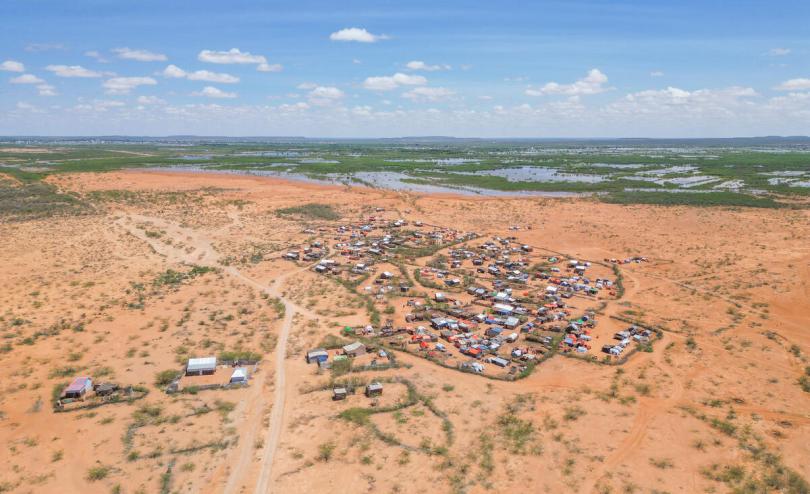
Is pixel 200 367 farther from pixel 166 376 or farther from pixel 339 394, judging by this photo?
pixel 339 394

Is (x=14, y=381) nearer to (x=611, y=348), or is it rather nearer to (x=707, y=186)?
(x=611, y=348)

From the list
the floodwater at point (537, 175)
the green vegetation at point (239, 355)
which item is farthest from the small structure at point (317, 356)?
the floodwater at point (537, 175)

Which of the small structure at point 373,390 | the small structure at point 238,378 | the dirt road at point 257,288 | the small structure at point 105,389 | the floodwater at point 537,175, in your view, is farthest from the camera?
the floodwater at point 537,175

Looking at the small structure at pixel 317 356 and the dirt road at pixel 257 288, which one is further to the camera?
the small structure at pixel 317 356

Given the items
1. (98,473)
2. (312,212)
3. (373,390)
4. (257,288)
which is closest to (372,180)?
(312,212)

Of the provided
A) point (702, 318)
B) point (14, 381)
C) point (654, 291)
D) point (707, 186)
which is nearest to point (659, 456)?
point (702, 318)

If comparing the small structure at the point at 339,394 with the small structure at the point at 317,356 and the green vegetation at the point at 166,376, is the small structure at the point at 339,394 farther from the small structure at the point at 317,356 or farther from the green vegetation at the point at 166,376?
the green vegetation at the point at 166,376

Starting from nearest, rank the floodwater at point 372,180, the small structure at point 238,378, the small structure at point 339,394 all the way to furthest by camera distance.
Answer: the small structure at point 339,394, the small structure at point 238,378, the floodwater at point 372,180
